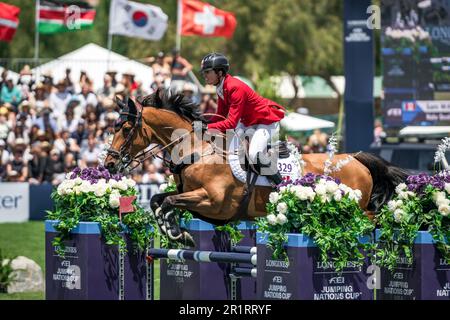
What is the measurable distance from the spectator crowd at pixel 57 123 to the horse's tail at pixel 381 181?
8785mm

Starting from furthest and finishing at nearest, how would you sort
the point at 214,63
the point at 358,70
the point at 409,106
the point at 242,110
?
the point at 358,70
the point at 409,106
the point at 242,110
the point at 214,63

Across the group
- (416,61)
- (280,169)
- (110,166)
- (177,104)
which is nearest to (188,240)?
(110,166)

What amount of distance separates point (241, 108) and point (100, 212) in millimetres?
1819

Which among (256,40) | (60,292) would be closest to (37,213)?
(60,292)

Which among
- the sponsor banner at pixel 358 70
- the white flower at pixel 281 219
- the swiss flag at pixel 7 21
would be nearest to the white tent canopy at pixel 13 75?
the swiss flag at pixel 7 21

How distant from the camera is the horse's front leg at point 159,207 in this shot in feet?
34.3

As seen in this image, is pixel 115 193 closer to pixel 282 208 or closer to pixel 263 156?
pixel 263 156

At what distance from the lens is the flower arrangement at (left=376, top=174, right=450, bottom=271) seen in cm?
845

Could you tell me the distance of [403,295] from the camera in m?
8.59

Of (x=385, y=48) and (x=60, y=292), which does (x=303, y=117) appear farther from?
(x=60, y=292)

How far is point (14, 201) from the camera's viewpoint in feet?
68.1

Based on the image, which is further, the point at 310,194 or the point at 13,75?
the point at 13,75

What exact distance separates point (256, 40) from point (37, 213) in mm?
27177

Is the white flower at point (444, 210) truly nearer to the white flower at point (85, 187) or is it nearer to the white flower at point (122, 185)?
the white flower at point (122, 185)
